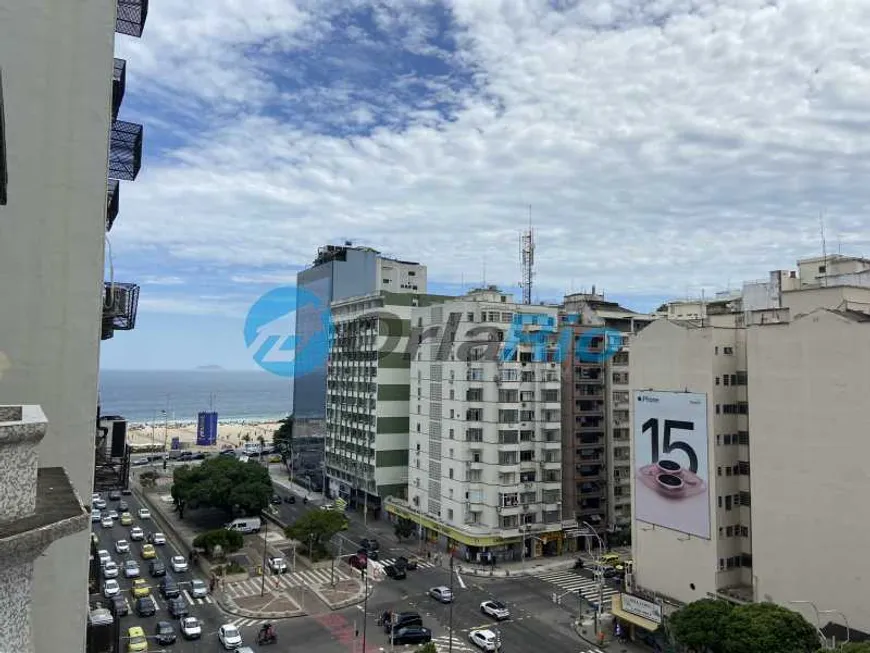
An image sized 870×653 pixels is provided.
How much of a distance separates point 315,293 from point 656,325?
62.7 m

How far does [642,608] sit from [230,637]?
27077 millimetres

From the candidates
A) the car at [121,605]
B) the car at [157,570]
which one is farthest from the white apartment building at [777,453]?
the car at [157,570]

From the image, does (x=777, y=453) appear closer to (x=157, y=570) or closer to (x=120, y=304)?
(x=120, y=304)

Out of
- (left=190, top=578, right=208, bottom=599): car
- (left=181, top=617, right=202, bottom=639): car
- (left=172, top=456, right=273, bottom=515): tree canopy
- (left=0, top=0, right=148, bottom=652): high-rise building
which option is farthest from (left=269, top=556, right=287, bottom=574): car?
(left=0, top=0, right=148, bottom=652): high-rise building

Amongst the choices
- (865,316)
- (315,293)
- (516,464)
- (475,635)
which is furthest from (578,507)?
(315,293)

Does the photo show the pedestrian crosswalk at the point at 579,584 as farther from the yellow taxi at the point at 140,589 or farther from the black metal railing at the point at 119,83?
the black metal railing at the point at 119,83

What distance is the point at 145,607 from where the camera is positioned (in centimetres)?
4603

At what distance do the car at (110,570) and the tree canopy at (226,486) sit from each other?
1231 cm

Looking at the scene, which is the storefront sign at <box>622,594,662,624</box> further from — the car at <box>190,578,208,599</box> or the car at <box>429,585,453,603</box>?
the car at <box>190,578,208,599</box>

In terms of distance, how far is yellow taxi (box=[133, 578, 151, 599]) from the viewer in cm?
4894

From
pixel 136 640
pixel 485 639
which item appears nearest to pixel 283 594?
pixel 136 640

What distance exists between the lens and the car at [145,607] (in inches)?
1797

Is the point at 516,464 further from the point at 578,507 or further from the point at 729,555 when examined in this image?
the point at 729,555

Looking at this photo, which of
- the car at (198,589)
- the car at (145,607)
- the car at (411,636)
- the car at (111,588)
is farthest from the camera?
the car at (198,589)
